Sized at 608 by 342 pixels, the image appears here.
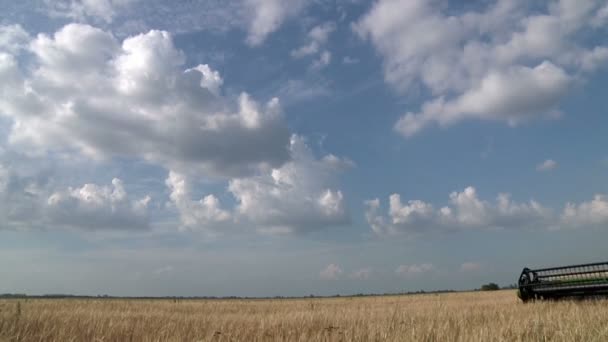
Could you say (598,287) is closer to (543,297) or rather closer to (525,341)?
(543,297)

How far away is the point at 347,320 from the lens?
33.3 feet

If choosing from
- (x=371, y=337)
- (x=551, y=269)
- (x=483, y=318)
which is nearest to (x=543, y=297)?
(x=551, y=269)

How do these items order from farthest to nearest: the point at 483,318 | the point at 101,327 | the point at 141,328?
1. the point at 483,318
2. the point at 141,328
3. the point at 101,327

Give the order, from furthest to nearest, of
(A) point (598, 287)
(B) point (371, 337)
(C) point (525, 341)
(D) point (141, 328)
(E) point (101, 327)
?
(A) point (598, 287), (D) point (141, 328), (E) point (101, 327), (B) point (371, 337), (C) point (525, 341)

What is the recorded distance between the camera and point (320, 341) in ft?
21.3

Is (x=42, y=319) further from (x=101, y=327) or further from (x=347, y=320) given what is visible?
(x=347, y=320)

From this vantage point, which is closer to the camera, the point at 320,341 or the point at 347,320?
the point at 320,341

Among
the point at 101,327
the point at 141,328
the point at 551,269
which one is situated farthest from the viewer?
the point at 551,269

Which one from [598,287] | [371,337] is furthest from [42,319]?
[598,287]

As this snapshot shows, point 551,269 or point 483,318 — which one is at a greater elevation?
point 551,269

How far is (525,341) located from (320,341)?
293 centimetres

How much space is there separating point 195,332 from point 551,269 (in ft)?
45.3

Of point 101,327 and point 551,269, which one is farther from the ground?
point 551,269

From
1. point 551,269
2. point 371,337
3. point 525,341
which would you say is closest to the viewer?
point 525,341
